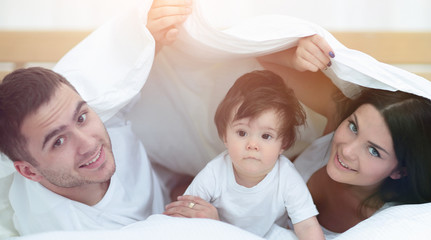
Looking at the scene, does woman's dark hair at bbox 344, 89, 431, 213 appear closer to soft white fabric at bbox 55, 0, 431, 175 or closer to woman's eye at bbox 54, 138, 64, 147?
soft white fabric at bbox 55, 0, 431, 175

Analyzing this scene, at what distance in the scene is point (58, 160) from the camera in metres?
0.51

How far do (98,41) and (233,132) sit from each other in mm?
276

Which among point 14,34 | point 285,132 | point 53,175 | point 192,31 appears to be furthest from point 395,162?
point 14,34

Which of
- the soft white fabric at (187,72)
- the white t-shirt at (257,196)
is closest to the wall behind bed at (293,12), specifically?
the soft white fabric at (187,72)

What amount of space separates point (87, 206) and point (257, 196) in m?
0.26

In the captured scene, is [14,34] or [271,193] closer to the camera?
[271,193]

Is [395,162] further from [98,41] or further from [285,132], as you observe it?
[98,41]

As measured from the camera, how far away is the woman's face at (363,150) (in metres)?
0.57

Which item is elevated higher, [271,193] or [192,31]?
[192,31]

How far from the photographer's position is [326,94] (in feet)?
2.37

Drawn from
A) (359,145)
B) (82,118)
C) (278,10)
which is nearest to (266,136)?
(359,145)

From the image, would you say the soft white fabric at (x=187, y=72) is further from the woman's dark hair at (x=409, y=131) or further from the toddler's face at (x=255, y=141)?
the toddler's face at (x=255, y=141)

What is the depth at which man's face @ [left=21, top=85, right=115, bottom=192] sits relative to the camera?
0.49 meters

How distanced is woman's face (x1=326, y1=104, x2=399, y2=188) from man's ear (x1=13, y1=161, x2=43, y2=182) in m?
0.42
